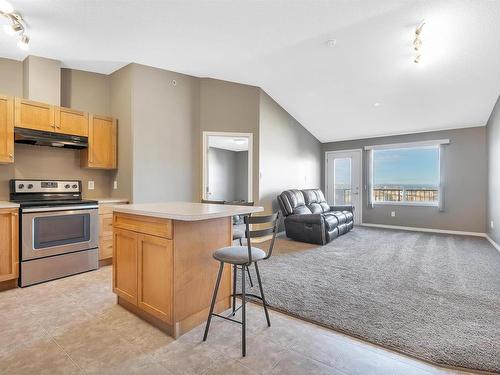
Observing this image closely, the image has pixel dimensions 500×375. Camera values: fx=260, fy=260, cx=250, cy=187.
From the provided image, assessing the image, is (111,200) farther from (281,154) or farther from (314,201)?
(314,201)

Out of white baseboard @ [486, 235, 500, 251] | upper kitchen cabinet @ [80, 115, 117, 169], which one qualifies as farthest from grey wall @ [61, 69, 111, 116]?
white baseboard @ [486, 235, 500, 251]

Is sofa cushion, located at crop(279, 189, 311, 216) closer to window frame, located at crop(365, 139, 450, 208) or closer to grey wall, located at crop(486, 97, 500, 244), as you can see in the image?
window frame, located at crop(365, 139, 450, 208)

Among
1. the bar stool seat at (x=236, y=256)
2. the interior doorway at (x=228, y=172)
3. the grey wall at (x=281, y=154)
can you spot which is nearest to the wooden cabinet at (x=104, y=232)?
the bar stool seat at (x=236, y=256)

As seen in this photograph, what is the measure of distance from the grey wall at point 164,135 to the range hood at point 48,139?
0.68 metres

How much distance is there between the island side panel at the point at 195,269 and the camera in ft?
5.96

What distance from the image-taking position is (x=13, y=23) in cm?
254

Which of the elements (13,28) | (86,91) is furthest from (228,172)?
(13,28)

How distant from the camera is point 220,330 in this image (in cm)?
193

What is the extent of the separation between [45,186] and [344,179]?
6.51 metres

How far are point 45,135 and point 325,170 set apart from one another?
6.36m

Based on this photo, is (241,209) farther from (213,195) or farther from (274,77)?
(213,195)

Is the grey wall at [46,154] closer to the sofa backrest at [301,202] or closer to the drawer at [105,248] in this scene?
the drawer at [105,248]

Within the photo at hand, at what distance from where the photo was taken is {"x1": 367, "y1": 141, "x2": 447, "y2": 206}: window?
606 cm

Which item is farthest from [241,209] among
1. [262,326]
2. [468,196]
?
[468,196]
